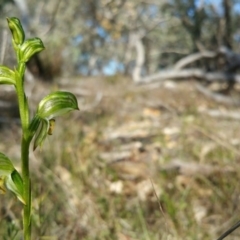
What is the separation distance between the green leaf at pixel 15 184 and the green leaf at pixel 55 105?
0.54ft

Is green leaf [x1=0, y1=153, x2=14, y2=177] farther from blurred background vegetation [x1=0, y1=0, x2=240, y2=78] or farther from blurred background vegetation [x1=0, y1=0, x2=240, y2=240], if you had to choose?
blurred background vegetation [x1=0, y1=0, x2=240, y2=78]

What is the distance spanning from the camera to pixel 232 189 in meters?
2.85

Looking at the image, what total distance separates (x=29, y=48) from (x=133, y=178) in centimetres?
230

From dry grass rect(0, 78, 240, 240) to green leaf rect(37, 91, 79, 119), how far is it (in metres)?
0.47

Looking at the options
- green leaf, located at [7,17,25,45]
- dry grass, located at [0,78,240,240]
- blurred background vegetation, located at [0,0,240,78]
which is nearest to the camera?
green leaf, located at [7,17,25,45]

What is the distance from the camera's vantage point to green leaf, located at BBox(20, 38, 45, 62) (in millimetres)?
1206

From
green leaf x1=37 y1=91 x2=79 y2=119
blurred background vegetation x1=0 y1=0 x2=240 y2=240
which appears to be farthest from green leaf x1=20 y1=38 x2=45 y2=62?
blurred background vegetation x1=0 y1=0 x2=240 y2=240

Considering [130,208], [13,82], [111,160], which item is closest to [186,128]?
[111,160]

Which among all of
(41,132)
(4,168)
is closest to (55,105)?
(41,132)

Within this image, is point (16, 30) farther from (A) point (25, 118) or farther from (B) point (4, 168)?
(B) point (4, 168)

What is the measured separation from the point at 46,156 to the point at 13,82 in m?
2.43

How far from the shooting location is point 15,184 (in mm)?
1159

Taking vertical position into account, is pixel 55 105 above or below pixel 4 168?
above

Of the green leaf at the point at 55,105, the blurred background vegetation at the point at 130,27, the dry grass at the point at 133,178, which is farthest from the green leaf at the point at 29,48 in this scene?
the blurred background vegetation at the point at 130,27
